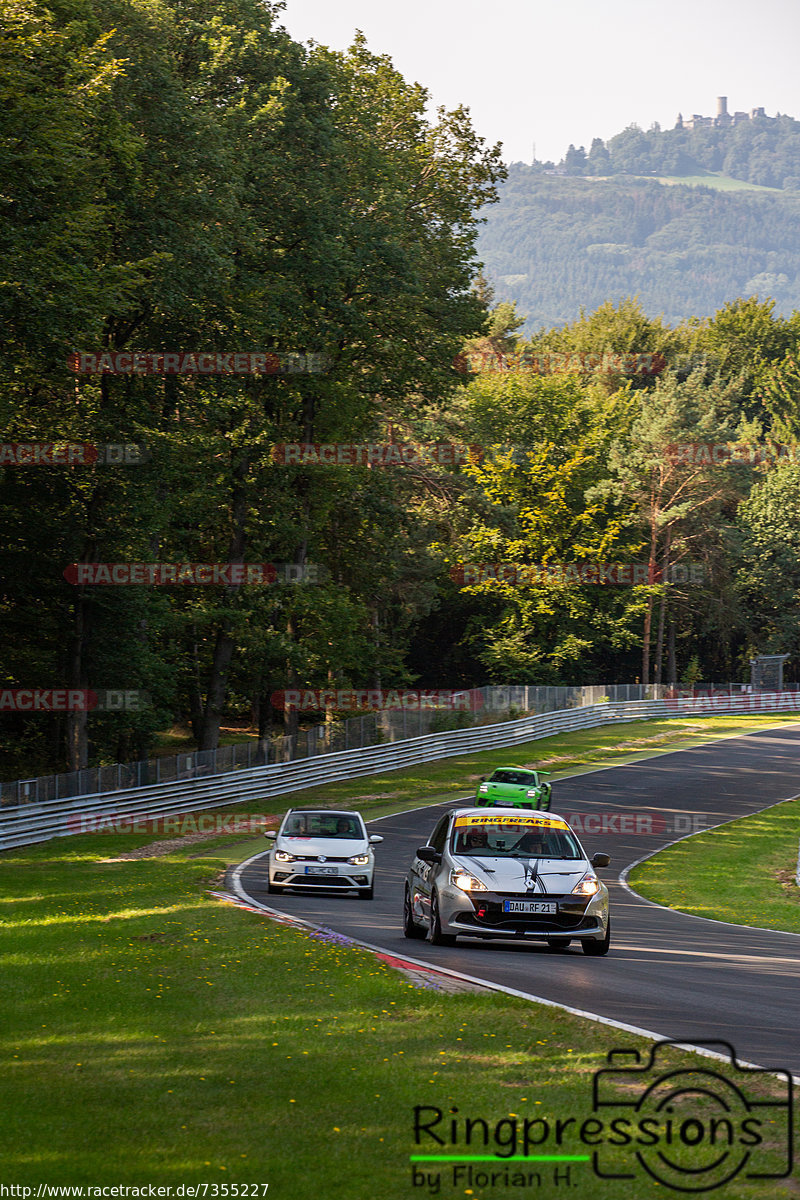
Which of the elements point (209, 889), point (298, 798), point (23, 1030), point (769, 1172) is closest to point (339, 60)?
point (298, 798)

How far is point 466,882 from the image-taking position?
13477mm

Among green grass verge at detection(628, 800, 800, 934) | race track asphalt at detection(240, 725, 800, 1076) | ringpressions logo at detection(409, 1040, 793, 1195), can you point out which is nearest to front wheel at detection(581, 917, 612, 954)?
race track asphalt at detection(240, 725, 800, 1076)

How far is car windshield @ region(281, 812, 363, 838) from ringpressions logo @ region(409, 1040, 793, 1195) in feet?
45.4

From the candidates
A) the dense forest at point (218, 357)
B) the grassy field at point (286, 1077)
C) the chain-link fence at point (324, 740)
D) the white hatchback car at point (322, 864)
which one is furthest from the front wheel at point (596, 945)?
the chain-link fence at point (324, 740)

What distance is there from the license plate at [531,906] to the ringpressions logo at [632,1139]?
220 inches

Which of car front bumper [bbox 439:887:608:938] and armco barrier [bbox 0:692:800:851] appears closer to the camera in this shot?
car front bumper [bbox 439:887:608:938]

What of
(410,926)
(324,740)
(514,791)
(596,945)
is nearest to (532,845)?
(596,945)

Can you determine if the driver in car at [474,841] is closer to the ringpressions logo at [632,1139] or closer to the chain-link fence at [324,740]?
the ringpressions logo at [632,1139]

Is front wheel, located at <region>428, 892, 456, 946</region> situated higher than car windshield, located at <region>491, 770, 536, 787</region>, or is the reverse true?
front wheel, located at <region>428, 892, 456, 946</region>

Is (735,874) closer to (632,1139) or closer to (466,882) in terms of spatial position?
(466,882)

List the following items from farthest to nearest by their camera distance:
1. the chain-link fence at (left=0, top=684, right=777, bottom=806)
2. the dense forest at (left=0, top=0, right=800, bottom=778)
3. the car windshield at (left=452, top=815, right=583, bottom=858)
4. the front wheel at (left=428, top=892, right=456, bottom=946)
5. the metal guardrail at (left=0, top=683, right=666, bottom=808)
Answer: the chain-link fence at (left=0, top=684, right=777, bottom=806) → the metal guardrail at (left=0, top=683, right=666, bottom=808) → the dense forest at (left=0, top=0, right=800, bottom=778) → the car windshield at (left=452, top=815, right=583, bottom=858) → the front wheel at (left=428, top=892, right=456, bottom=946)

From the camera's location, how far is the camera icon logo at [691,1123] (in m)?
6.27

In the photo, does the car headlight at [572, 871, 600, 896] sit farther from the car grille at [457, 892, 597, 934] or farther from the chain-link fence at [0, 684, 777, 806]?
the chain-link fence at [0, 684, 777, 806]

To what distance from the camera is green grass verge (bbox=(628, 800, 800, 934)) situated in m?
22.2
